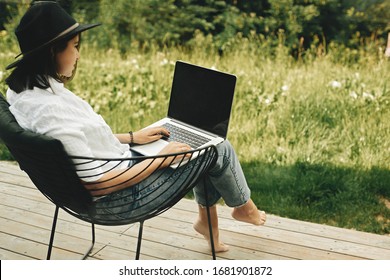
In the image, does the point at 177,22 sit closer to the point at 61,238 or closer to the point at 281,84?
the point at 281,84

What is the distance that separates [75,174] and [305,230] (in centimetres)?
129

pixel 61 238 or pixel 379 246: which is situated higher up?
pixel 379 246

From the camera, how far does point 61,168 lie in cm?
166

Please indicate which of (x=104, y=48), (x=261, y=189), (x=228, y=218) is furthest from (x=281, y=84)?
(x=104, y=48)

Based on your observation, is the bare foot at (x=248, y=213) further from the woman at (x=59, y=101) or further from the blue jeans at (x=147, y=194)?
the woman at (x=59, y=101)

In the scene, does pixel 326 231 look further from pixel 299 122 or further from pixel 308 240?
pixel 299 122

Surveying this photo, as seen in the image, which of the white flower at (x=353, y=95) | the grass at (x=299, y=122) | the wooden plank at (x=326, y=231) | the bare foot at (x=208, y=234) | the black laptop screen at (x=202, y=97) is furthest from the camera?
the white flower at (x=353, y=95)

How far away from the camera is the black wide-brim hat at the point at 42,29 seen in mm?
1701

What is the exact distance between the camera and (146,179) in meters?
1.86

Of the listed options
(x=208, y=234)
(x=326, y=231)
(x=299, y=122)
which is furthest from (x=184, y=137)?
(x=299, y=122)

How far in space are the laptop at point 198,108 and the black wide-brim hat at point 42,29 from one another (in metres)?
0.57

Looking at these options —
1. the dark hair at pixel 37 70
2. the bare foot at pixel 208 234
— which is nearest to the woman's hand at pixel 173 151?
the dark hair at pixel 37 70

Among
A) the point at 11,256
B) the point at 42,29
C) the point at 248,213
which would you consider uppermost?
the point at 42,29

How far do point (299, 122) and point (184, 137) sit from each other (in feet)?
5.45
